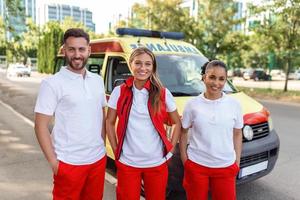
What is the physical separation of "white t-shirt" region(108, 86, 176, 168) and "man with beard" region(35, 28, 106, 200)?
0.80ft

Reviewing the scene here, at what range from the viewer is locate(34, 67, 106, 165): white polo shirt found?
2.46 meters

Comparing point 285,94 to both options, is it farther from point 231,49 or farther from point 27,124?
point 27,124

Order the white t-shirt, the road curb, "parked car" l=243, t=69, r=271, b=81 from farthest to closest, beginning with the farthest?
"parked car" l=243, t=69, r=271, b=81 < the road curb < the white t-shirt

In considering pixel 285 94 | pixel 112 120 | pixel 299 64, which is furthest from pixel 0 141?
pixel 299 64

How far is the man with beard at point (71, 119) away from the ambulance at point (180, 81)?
1001 millimetres

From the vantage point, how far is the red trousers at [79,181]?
2.57 meters

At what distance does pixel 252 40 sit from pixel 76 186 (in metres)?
20.6

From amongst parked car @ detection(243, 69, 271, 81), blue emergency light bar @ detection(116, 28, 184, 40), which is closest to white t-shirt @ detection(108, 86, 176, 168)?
blue emergency light bar @ detection(116, 28, 184, 40)

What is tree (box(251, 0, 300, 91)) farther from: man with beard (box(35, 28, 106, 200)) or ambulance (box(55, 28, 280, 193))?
man with beard (box(35, 28, 106, 200))

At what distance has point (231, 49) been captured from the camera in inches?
851

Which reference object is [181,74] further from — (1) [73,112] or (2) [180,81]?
(1) [73,112]

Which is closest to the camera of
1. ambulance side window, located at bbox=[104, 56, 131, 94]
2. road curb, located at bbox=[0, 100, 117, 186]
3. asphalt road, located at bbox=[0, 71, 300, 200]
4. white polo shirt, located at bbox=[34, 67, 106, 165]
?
white polo shirt, located at bbox=[34, 67, 106, 165]

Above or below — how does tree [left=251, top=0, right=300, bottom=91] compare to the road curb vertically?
above

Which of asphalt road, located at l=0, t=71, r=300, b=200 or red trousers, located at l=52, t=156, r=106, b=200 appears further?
asphalt road, located at l=0, t=71, r=300, b=200
